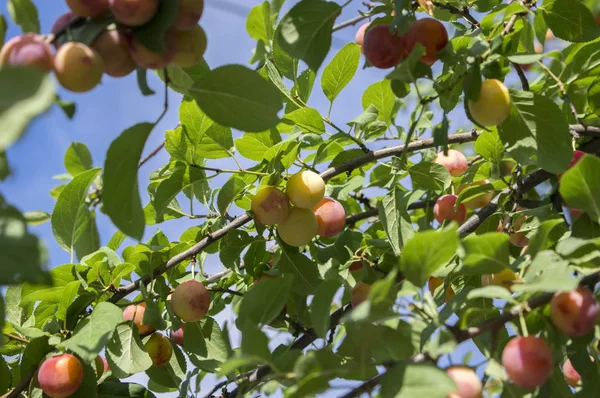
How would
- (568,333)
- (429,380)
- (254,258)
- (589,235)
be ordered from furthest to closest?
(254,258) < (589,235) < (568,333) < (429,380)

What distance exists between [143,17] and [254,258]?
0.75 meters

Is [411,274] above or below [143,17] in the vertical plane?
below

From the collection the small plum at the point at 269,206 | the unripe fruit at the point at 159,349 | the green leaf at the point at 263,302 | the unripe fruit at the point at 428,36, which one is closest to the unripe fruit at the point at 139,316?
the unripe fruit at the point at 159,349

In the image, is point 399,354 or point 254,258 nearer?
point 399,354

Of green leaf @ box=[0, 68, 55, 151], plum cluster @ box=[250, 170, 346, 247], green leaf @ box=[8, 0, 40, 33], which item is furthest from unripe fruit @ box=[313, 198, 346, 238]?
green leaf @ box=[0, 68, 55, 151]

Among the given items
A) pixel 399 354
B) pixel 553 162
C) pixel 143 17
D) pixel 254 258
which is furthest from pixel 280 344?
pixel 143 17

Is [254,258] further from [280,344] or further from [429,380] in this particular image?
[429,380]

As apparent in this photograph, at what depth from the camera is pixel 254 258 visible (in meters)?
1.40

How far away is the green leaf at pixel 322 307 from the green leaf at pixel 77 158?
1.73 meters

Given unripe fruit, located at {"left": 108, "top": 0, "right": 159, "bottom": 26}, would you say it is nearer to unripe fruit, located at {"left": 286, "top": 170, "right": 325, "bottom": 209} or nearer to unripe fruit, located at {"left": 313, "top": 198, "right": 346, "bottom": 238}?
unripe fruit, located at {"left": 286, "top": 170, "right": 325, "bottom": 209}

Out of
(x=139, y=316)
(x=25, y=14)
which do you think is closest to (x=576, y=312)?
(x=25, y=14)

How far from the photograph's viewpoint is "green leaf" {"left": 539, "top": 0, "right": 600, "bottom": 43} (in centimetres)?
118

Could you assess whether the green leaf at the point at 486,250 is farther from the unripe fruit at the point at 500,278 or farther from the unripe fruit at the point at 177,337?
the unripe fruit at the point at 177,337

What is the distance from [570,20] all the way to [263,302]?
879mm
